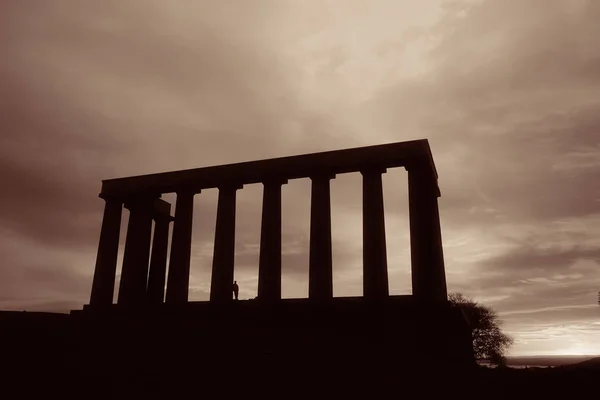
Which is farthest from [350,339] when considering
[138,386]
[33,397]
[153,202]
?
[153,202]

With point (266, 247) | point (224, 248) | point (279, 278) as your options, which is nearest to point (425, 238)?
point (279, 278)

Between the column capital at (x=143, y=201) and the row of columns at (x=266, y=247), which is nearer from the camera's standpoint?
the row of columns at (x=266, y=247)

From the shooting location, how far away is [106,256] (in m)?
62.6

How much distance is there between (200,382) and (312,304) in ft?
69.0

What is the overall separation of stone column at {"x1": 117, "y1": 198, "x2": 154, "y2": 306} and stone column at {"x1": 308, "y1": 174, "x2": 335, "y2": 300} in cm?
2488

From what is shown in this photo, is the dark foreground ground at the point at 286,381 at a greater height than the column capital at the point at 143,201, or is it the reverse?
the column capital at the point at 143,201

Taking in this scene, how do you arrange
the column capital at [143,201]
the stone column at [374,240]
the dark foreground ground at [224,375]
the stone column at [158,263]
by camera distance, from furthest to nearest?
1. the stone column at [158,263]
2. the column capital at [143,201]
3. the stone column at [374,240]
4. the dark foreground ground at [224,375]

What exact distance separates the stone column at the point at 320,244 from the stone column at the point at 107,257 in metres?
28.7

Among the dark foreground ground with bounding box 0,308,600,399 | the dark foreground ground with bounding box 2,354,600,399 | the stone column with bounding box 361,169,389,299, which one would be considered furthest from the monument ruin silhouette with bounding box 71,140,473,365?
the dark foreground ground with bounding box 2,354,600,399

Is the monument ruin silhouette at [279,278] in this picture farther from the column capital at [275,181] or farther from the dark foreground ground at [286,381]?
the dark foreground ground at [286,381]

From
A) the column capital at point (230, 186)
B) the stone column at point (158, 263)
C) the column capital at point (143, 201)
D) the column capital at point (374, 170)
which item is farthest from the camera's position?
the stone column at point (158, 263)

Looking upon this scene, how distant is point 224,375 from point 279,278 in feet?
80.5

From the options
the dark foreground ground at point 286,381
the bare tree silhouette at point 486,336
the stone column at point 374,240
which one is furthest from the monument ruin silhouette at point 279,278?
the bare tree silhouette at point 486,336

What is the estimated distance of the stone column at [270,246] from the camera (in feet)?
171
